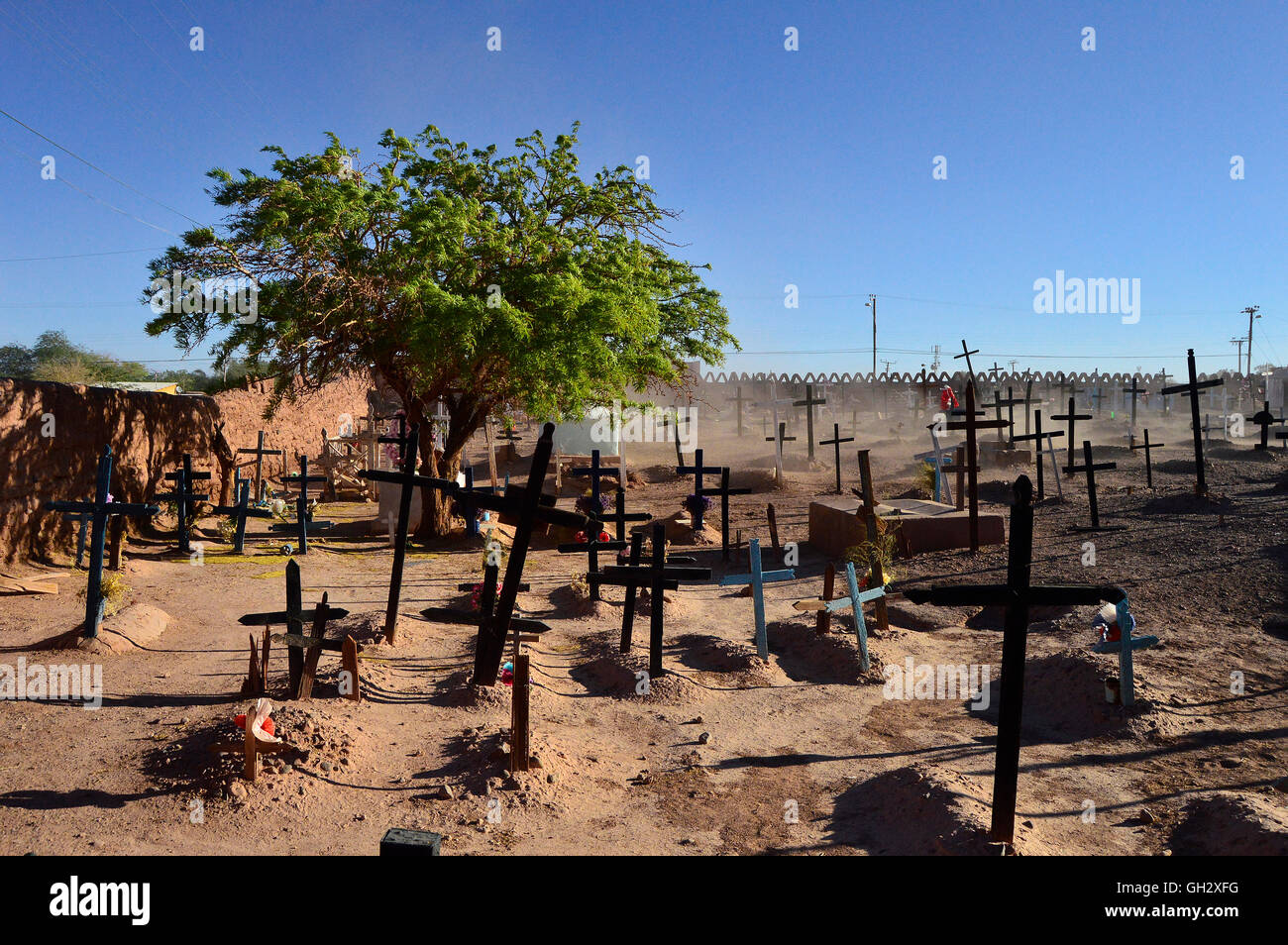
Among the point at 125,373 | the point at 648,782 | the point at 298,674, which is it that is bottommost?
the point at 648,782

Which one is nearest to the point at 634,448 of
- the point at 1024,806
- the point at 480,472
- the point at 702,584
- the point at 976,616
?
the point at 480,472

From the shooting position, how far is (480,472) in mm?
31516

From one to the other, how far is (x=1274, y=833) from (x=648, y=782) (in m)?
3.72

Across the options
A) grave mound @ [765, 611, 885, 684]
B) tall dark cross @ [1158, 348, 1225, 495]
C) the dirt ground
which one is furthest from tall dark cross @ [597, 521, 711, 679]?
tall dark cross @ [1158, 348, 1225, 495]

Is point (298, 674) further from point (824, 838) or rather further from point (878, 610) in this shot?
point (878, 610)

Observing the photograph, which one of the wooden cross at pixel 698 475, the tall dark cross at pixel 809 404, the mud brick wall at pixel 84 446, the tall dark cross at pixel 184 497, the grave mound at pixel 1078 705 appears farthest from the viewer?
the tall dark cross at pixel 809 404

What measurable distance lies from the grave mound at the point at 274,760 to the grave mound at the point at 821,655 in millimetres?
4602

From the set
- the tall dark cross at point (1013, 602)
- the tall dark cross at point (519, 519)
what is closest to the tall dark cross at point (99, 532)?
the tall dark cross at point (519, 519)

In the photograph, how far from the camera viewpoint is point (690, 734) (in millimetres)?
7344

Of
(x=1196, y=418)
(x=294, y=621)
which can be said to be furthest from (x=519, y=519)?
(x=1196, y=418)

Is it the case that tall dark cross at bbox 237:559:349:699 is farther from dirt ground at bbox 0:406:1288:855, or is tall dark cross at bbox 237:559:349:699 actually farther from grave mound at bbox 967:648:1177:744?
grave mound at bbox 967:648:1177:744

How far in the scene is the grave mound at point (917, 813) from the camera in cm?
490

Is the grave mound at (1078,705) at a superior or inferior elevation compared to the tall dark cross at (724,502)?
inferior

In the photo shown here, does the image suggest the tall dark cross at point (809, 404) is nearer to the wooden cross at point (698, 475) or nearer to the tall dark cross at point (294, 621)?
the wooden cross at point (698, 475)
